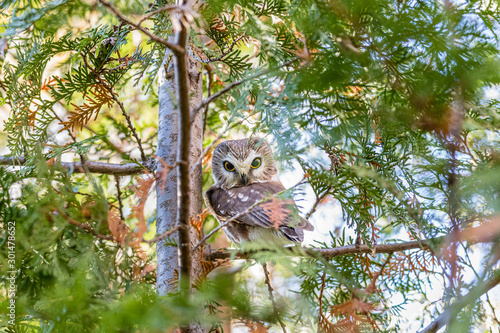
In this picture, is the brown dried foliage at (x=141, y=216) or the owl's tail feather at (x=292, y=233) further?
the owl's tail feather at (x=292, y=233)

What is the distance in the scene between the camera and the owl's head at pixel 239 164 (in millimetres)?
3352

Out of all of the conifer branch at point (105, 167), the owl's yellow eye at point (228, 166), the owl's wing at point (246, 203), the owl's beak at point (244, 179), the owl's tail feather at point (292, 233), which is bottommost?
the owl's tail feather at point (292, 233)

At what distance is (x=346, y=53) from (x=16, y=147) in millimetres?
1806

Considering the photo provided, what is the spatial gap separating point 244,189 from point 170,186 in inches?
36.5

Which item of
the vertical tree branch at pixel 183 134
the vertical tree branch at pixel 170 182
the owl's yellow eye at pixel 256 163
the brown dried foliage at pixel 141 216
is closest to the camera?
the vertical tree branch at pixel 183 134

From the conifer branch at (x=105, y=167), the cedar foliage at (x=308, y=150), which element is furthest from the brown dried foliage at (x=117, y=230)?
the conifer branch at (x=105, y=167)

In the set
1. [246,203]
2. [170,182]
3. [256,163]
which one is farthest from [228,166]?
[170,182]

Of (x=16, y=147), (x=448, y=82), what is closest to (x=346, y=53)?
(x=448, y=82)

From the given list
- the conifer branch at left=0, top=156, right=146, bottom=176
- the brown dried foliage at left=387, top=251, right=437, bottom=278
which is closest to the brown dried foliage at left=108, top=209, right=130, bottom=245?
the conifer branch at left=0, top=156, right=146, bottom=176

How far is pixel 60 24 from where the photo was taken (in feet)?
6.57

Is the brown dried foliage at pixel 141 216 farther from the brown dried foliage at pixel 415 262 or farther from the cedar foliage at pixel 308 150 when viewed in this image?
the brown dried foliage at pixel 415 262

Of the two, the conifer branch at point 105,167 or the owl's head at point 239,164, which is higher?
the owl's head at point 239,164

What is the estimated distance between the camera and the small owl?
2.68 meters

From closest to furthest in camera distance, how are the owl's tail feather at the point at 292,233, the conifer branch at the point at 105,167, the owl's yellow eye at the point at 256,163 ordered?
the owl's tail feather at the point at 292,233 < the conifer branch at the point at 105,167 < the owl's yellow eye at the point at 256,163
